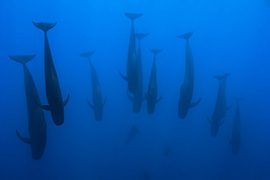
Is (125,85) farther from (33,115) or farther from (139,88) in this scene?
(33,115)

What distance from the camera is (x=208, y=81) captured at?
7363 millimetres

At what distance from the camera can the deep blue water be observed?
629 centimetres

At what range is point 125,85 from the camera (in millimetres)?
6789

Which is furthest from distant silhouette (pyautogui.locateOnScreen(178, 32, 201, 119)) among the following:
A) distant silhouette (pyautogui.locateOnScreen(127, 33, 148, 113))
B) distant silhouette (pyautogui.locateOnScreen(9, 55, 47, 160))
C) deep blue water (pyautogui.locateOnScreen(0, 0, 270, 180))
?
deep blue water (pyautogui.locateOnScreen(0, 0, 270, 180))

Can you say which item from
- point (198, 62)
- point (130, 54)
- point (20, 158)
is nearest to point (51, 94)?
point (130, 54)

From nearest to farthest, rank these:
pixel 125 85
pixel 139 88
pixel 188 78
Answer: pixel 188 78 → pixel 139 88 → pixel 125 85

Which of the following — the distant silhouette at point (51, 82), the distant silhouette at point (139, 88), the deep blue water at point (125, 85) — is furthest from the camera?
the deep blue water at point (125, 85)

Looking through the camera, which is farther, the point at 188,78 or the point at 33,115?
the point at 188,78

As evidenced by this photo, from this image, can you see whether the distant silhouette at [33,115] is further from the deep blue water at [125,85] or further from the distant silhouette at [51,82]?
the deep blue water at [125,85]

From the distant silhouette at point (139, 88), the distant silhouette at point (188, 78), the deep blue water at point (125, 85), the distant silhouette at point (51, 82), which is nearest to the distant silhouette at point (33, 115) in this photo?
the distant silhouette at point (51, 82)

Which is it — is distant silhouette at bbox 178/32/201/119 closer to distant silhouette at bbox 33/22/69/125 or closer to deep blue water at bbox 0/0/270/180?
distant silhouette at bbox 33/22/69/125

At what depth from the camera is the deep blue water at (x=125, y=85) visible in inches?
248

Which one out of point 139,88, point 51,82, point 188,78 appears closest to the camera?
point 51,82

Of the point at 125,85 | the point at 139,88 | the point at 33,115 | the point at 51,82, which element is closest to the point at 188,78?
the point at 139,88
